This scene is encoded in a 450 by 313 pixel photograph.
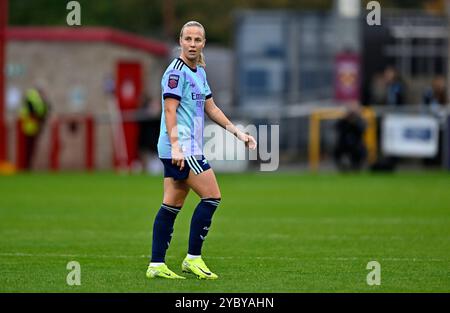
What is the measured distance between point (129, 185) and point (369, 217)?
908 centimetres

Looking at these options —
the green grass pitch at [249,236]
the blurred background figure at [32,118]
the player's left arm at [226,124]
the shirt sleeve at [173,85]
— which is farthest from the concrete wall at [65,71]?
the shirt sleeve at [173,85]

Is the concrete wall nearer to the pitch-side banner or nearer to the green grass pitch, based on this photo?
the pitch-side banner

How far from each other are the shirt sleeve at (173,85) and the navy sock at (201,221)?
0.96 meters

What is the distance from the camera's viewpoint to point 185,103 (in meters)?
10.4

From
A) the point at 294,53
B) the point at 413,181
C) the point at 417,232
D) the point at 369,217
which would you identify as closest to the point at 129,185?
the point at 413,181

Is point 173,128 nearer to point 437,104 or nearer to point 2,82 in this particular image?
point 2,82

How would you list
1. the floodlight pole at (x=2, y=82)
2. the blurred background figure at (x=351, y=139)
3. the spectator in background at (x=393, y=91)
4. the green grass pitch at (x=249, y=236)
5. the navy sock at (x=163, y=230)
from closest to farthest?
the green grass pitch at (x=249, y=236) < the navy sock at (x=163, y=230) < the floodlight pole at (x=2, y=82) < the blurred background figure at (x=351, y=139) < the spectator in background at (x=393, y=91)

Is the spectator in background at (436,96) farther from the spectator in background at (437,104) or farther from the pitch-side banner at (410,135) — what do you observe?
the pitch-side banner at (410,135)

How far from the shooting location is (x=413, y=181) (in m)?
27.4

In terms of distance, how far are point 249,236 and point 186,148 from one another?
15.3 feet

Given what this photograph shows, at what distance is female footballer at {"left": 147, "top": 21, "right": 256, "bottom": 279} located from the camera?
33.7 ft

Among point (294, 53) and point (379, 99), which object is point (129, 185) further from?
point (294, 53)

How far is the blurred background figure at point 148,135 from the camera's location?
33.0 meters

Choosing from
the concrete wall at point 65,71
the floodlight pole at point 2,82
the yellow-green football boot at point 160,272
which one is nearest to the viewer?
the yellow-green football boot at point 160,272
